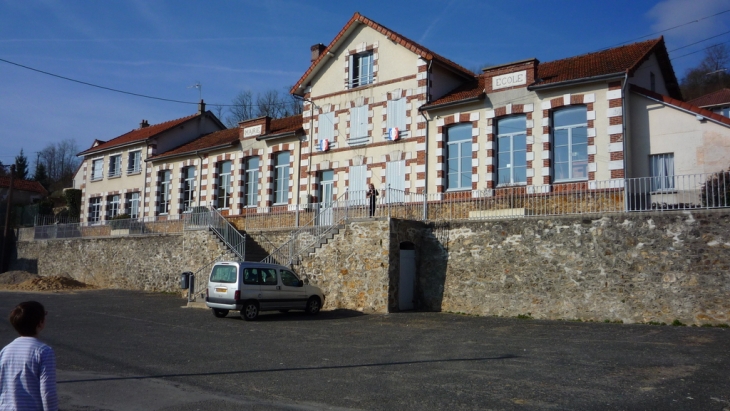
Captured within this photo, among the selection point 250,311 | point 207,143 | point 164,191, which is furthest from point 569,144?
point 164,191

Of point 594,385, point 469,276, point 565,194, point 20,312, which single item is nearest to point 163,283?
point 469,276

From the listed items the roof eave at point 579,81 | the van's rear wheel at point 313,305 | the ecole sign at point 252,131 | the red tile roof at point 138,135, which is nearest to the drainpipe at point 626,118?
the roof eave at point 579,81

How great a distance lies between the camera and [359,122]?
24469 mm

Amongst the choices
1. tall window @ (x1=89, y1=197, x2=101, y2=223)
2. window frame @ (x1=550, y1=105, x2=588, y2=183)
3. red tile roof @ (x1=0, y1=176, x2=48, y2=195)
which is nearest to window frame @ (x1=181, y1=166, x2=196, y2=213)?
tall window @ (x1=89, y1=197, x2=101, y2=223)

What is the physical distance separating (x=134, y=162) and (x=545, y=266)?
2836 centimetres

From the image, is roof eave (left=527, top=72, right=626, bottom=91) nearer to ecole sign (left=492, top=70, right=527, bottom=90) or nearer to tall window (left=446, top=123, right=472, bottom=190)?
ecole sign (left=492, top=70, right=527, bottom=90)

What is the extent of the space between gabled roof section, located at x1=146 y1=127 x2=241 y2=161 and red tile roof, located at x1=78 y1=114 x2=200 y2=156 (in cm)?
166

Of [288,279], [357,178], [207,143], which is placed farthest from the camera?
[207,143]

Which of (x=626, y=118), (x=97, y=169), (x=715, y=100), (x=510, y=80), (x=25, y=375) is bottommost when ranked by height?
(x=25, y=375)

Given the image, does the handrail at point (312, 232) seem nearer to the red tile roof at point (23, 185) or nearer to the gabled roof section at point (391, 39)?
the gabled roof section at point (391, 39)

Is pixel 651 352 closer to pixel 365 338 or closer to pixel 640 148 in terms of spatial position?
pixel 365 338

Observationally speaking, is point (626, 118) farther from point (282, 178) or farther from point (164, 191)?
point (164, 191)

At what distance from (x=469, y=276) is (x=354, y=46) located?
39.9 ft

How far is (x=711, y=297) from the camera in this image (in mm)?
13453
